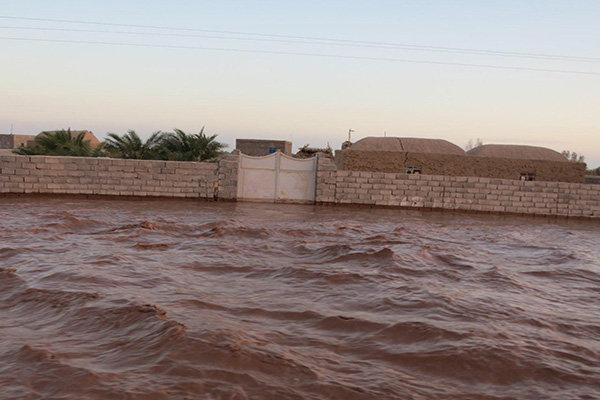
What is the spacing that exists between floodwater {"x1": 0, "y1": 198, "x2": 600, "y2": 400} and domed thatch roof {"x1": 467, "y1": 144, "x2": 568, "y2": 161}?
1185 cm

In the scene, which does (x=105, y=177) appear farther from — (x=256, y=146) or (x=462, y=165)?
(x=256, y=146)

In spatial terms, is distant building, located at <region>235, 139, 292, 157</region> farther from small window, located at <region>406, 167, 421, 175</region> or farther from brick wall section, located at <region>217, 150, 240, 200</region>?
brick wall section, located at <region>217, 150, 240, 200</region>

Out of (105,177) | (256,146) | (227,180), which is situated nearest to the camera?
(105,177)

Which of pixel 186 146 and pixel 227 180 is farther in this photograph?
pixel 186 146

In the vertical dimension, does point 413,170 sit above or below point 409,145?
below

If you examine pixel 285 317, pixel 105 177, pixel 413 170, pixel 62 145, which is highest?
pixel 62 145

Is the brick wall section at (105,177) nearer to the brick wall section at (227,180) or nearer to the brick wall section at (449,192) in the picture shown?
the brick wall section at (227,180)

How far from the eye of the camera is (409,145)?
20703 mm

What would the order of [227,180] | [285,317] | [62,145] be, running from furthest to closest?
[62,145] → [227,180] → [285,317]

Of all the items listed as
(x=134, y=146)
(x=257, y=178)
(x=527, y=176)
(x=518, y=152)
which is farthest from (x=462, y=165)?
(x=134, y=146)

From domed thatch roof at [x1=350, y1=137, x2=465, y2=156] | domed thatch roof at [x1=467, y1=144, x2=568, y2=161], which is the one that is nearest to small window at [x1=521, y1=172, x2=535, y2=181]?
domed thatch roof at [x1=467, y1=144, x2=568, y2=161]

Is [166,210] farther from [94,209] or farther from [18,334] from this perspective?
[18,334]

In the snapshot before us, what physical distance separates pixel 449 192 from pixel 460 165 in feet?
9.36

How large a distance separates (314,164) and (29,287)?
37.9 ft
